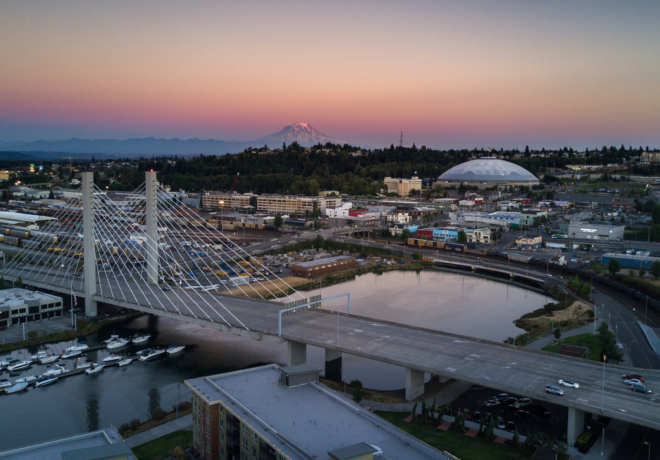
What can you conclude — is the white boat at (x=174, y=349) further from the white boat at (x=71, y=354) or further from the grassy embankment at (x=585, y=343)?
the grassy embankment at (x=585, y=343)

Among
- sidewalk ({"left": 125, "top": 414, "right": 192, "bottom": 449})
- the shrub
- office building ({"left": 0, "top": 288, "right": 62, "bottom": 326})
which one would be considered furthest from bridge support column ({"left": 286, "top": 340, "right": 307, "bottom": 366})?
office building ({"left": 0, "top": 288, "right": 62, "bottom": 326})

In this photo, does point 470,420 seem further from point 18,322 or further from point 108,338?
point 18,322

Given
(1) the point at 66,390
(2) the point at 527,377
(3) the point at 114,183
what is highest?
(3) the point at 114,183

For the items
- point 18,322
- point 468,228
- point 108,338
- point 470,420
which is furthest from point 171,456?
point 468,228

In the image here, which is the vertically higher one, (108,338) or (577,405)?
(577,405)

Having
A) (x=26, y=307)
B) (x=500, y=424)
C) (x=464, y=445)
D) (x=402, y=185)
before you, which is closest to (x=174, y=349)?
(x=26, y=307)

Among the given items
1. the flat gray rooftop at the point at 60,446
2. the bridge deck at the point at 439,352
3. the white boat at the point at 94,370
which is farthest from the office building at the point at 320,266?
the flat gray rooftop at the point at 60,446

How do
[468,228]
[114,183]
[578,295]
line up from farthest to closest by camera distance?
1. [114,183]
2. [468,228]
3. [578,295]
